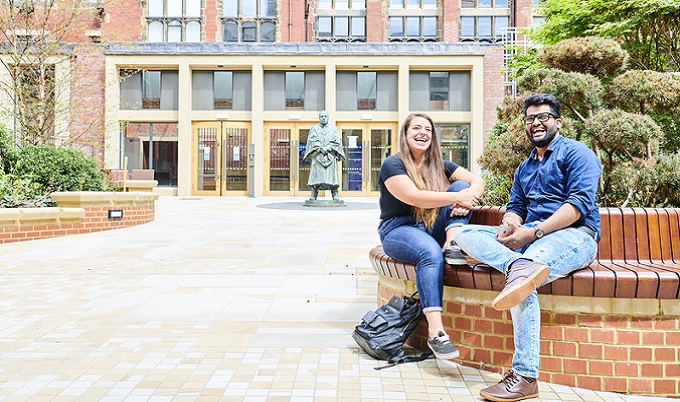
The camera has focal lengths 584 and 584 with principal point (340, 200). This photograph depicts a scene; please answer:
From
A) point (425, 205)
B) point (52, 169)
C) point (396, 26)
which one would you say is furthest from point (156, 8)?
point (425, 205)

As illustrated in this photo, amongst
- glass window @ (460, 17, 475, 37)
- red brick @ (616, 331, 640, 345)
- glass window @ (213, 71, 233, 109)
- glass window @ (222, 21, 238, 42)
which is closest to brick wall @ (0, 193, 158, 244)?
red brick @ (616, 331, 640, 345)

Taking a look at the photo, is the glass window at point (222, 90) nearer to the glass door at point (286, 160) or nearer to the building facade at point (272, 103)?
the building facade at point (272, 103)

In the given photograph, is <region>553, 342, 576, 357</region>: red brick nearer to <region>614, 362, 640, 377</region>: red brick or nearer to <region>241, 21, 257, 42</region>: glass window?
<region>614, 362, 640, 377</region>: red brick

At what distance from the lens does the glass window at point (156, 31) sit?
35000mm

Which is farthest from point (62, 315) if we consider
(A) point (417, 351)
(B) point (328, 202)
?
(B) point (328, 202)

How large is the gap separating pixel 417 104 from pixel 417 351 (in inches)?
986

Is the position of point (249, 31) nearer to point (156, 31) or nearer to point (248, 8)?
point (248, 8)

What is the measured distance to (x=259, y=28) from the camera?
119ft

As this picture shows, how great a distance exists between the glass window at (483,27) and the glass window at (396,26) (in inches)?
202

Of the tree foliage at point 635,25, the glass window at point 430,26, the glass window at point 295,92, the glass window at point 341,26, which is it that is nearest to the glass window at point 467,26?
the glass window at point 430,26

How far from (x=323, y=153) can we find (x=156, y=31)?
22369 mm

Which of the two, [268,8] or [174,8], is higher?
[268,8]

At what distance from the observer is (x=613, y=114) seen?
17.6ft

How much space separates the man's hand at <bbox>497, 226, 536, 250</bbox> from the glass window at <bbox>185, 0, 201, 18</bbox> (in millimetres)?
35468
